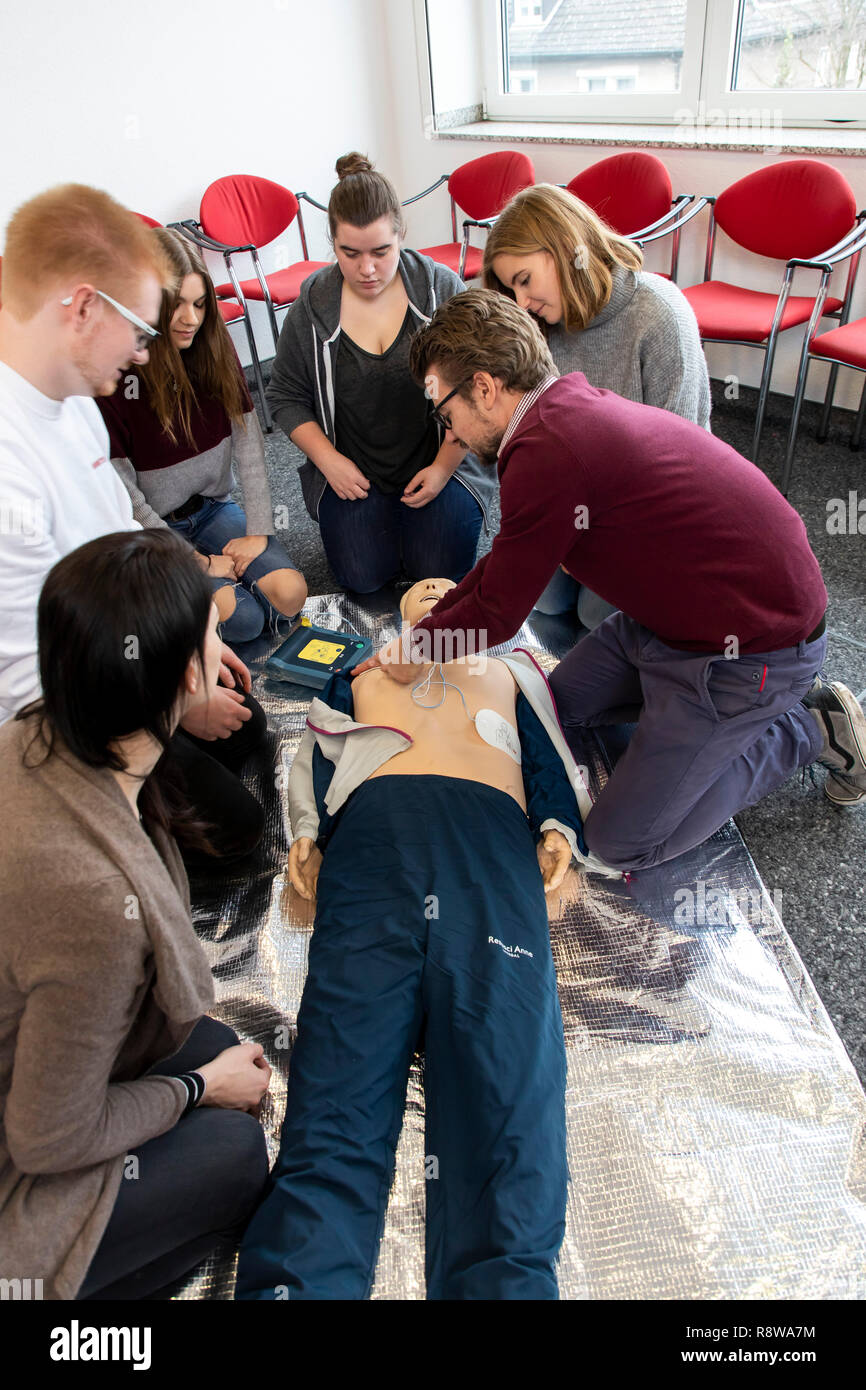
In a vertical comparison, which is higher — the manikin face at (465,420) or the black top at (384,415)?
the manikin face at (465,420)

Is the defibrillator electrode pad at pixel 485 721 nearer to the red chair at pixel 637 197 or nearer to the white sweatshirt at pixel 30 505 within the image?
the white sweatshirt at pixel 30 505

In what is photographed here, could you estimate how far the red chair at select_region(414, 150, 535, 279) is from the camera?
12.6 feet

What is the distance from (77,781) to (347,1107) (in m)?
0.64

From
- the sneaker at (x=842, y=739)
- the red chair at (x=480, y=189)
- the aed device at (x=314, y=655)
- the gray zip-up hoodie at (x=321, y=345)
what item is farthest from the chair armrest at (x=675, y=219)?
the sneaker at (x=842, y=739)

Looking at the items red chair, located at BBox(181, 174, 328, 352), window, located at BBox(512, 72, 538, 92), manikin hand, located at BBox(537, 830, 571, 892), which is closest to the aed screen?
manikin hand, located at BBox(537, 830, 571, 892)

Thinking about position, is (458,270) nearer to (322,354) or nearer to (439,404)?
(322,354)

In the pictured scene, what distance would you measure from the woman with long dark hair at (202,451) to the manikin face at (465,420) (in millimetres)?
783

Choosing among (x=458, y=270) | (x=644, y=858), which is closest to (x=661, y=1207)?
(x=644, y=858)

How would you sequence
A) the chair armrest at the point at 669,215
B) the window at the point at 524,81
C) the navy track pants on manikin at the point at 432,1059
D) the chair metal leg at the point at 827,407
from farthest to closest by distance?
the window at the point at 524,81 < the chair armrest at the point at 669,215 < the chair metal leg at the point at 827,407 < the navy track pants on manikin at the point at 432,1059

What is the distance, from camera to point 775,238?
316 cm

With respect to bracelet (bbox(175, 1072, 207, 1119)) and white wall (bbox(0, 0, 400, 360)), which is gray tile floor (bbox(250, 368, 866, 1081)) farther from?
white wall (bbox(0, 0, 400, 360))

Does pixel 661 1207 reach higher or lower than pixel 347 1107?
lower

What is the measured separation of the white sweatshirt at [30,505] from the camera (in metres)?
1.45

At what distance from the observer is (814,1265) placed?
1172 millimetres
